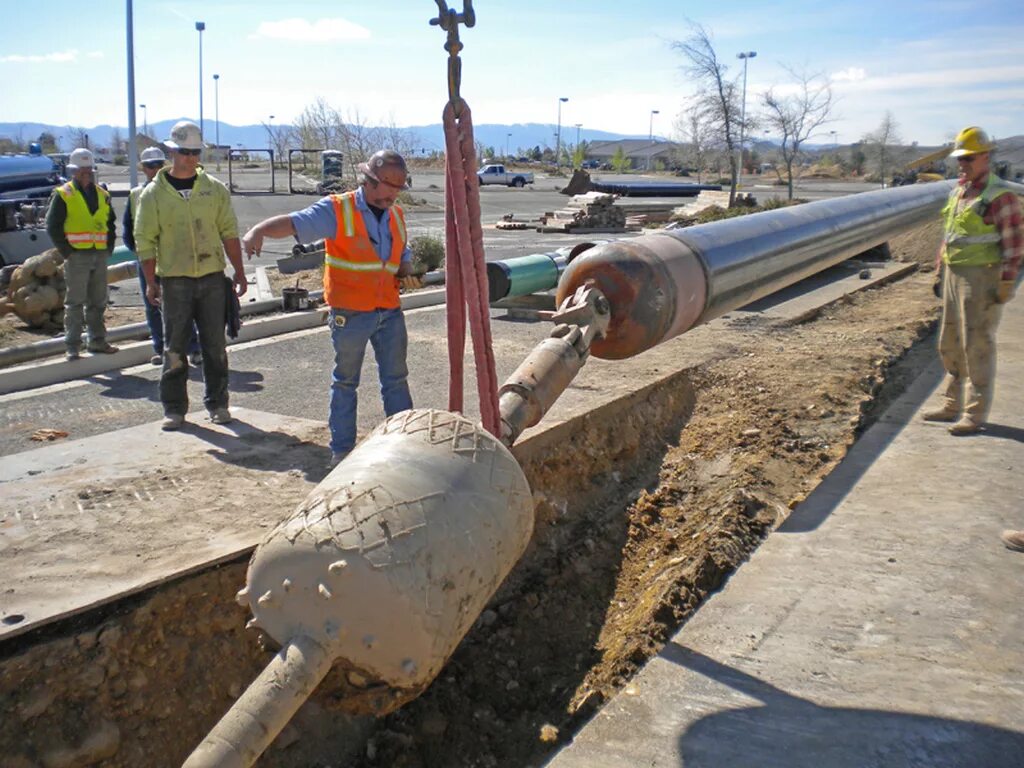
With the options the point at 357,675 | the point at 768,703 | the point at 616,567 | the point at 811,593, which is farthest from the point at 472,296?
the point at 616,567

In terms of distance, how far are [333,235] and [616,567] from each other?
93.8 inches

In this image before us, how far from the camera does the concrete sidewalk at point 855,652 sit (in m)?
2.96

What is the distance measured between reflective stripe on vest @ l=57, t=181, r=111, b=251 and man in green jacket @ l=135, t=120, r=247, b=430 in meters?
2.74

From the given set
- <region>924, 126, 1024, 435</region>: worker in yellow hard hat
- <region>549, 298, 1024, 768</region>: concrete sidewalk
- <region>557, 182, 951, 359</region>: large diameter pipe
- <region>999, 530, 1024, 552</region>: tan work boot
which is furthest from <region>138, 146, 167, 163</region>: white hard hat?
<region>999, 530, 1024, 552</region>: tan work boot

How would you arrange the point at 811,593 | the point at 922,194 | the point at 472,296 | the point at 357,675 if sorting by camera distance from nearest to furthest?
the point at 357,675
the point at 472,296
the point at 811,593
the point at 922,194

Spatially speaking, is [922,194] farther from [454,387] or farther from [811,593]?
[454,387]

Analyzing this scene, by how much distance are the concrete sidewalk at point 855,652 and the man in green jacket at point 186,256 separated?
11.0ft

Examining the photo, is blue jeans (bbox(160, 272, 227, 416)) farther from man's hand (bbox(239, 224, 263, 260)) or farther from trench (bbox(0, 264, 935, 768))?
trench (bbox(0, 264, 935, 768))

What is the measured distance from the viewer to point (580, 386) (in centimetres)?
672

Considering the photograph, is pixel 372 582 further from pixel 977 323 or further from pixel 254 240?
pixel 977 323

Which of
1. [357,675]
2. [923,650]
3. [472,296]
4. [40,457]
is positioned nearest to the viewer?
[357,675]

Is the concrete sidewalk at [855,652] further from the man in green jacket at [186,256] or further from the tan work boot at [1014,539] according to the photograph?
the man in green jacket at [186,256]

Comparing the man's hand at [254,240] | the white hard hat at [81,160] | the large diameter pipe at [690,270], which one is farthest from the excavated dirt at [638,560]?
the white hard hat at [81,160]

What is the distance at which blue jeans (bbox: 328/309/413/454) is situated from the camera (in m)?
4.77
